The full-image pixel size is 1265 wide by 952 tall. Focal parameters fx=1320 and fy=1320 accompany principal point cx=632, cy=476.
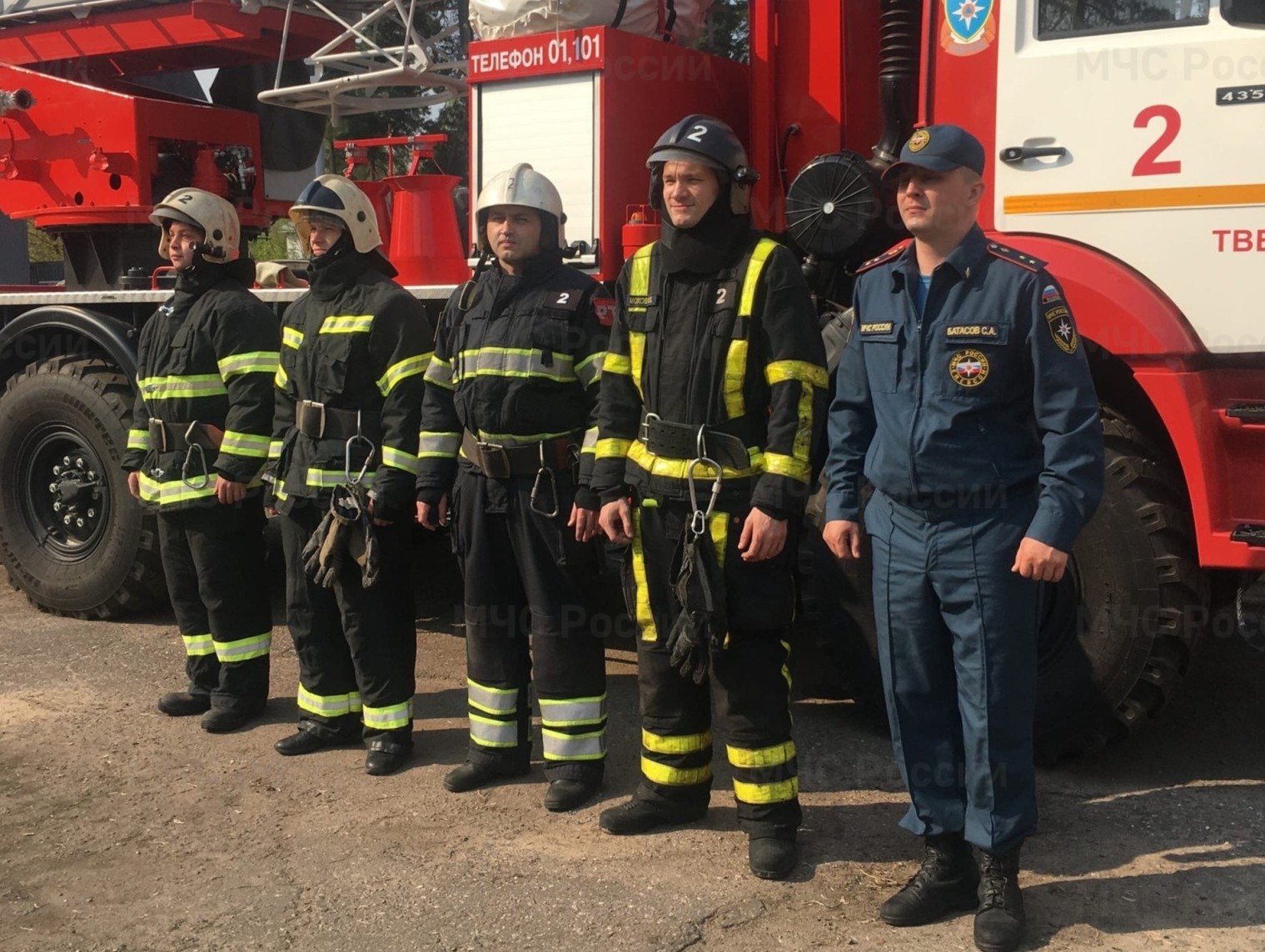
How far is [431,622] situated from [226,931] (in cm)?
307

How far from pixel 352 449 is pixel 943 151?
2227mm

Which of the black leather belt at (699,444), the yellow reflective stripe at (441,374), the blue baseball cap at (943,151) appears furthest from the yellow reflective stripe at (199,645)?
the blue baseball cap at (943,151)

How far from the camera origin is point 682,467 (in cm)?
361

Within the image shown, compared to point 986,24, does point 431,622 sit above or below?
below

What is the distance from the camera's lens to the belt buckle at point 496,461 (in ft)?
13.3

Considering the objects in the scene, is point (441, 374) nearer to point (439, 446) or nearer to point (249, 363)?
point (439, 446)

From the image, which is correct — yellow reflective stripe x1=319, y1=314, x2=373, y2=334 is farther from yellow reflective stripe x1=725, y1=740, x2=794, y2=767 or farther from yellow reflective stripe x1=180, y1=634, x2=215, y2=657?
yellow reflective stripe x1=725, y1=740, x2=794, y2=767

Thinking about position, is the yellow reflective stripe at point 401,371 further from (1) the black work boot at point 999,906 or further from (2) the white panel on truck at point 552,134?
(1) the black work boot at point 999,906

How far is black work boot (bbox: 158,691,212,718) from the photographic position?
16.5ft

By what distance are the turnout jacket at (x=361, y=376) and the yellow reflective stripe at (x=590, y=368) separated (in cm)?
62

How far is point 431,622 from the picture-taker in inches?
250

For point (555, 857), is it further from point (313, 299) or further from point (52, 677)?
point (52, 677)

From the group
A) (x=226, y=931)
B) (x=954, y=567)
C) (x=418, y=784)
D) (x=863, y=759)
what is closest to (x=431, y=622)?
(x=418, y=784)

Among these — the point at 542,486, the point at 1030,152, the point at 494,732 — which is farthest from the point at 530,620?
the point at 1030,152
